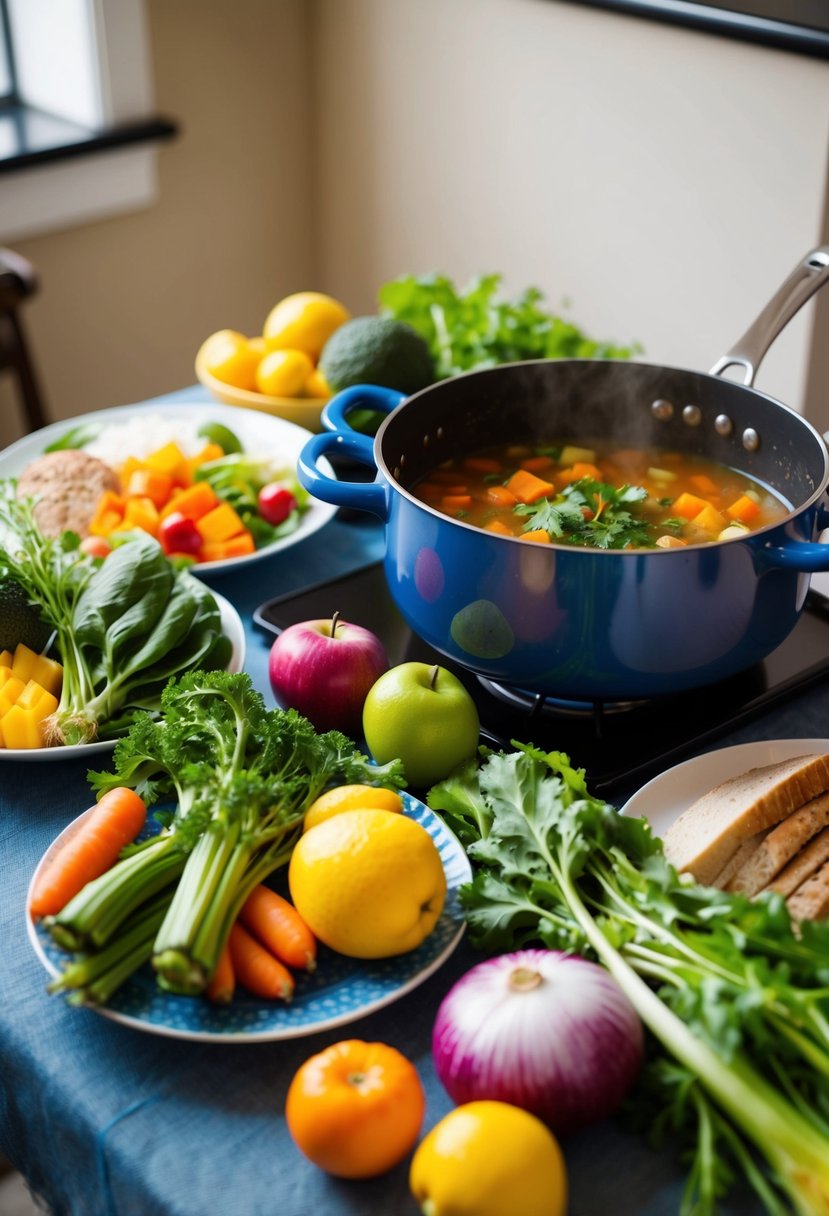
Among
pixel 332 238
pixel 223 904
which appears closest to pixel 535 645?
pixel 223 904

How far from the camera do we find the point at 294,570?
1.74 metres

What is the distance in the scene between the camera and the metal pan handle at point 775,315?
62.1 inches

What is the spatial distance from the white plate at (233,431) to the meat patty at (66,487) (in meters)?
0.10

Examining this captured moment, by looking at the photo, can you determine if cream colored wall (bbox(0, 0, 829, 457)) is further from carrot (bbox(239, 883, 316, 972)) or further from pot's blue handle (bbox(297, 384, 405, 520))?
carrot (bbox(239, 883, 316, 972))

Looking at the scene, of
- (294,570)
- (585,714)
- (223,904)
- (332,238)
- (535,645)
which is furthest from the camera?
(332,238)

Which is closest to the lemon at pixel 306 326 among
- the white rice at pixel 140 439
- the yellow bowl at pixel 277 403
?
the yellow bowl at pixel 277 403

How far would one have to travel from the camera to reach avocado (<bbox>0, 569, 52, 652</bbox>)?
4.59 ft

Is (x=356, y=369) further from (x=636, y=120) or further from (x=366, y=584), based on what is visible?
(x=636, y=120)

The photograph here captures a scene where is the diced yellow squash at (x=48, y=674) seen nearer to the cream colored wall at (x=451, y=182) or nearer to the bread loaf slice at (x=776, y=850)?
the bread loaf slice at (x=776, y=850)

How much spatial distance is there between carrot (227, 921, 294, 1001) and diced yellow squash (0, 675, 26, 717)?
44 cm

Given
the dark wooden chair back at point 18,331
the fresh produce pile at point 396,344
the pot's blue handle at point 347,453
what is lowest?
the dark wooden chair back at point 18,331

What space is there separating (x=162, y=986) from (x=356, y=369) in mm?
1202

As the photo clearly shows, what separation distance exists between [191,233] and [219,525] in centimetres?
207

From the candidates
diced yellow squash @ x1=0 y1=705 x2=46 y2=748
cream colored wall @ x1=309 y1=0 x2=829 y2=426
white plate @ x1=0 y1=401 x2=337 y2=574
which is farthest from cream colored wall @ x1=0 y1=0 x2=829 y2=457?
diced yellow squash @ x1=0 y1=705 x2=46 y2=748
